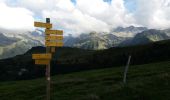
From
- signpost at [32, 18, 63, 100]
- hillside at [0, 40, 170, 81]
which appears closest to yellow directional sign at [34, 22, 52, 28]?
signpost at [32, 18, 63, 100]

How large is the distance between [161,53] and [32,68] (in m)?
66.3

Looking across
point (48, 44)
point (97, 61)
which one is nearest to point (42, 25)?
point (48, 44)

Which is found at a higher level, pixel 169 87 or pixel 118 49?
pixel 118 49

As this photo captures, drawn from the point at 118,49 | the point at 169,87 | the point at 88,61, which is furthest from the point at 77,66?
the point at 169,87

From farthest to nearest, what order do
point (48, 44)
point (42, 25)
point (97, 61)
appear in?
point (97, 61)
point (42, 25)
point (48, 44)

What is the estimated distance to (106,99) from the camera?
32.0 meters

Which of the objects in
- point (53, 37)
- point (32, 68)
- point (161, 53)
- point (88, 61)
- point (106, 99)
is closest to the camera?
point (53, 37)

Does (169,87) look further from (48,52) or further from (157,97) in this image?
(48,52)

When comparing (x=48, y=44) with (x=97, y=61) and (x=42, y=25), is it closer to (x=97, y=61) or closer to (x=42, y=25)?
(x=42, y=25)

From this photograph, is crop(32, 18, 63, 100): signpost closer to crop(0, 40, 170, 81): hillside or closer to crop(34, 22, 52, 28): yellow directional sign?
crop(34, 22, 52, 28): yellow directional sign

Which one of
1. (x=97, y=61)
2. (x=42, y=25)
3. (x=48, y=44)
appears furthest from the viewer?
(x=97, y=61)

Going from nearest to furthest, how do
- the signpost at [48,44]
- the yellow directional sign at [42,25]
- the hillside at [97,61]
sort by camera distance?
the signpost at [48,44] → the yellow directional sign at [42,25] → the hillside at [97,61]

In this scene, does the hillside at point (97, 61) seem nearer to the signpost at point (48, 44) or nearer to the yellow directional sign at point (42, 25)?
the signpost at point (48, 44)

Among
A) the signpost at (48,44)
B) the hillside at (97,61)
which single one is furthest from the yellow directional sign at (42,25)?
the hillside at (97,61)
